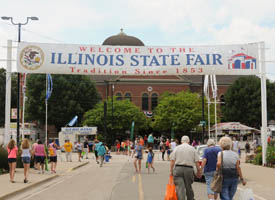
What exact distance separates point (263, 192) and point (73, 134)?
3169 centimetres

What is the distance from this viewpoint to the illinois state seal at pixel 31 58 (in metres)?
20.2

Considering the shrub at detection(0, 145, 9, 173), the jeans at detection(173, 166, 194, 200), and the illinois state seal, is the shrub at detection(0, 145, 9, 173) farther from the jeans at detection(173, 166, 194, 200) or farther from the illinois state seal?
the jeans at detection(173, 166, 194, 200)

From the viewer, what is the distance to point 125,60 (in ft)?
67.4

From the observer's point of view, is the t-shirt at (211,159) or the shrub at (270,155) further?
the shrub at (270,155)

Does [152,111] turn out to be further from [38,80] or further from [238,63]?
[238,63]

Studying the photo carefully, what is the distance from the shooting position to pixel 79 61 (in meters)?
20.4

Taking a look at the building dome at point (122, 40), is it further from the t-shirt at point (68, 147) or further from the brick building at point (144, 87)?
the t-shirt at point (68, 147)

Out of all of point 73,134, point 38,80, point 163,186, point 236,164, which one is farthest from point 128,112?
point 236,164

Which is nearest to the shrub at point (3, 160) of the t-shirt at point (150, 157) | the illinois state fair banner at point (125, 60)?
the illinois state fair banner at point (125, 60)

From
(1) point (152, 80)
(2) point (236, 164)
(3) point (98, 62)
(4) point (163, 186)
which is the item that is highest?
(1) point (152, 80)

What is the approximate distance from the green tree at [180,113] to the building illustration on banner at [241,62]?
38.5 m

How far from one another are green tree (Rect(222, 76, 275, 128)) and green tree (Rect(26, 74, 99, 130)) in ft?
78.4

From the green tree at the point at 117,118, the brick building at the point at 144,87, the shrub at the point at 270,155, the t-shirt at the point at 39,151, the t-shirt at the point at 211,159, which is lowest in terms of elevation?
the shrub at the point at 270,155

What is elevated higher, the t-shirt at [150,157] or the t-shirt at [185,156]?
the t-shirt at [185,156]
